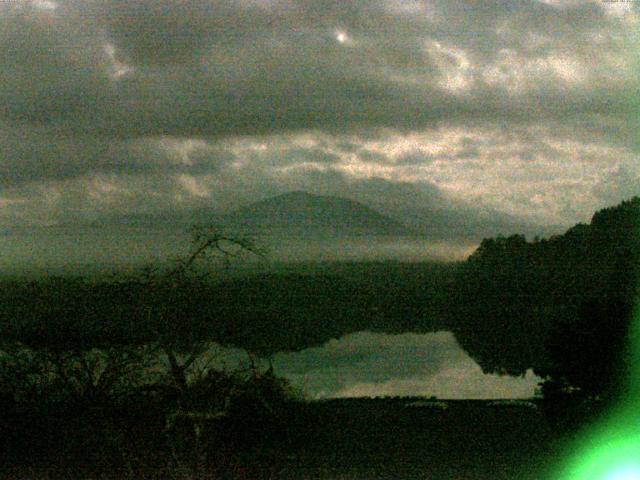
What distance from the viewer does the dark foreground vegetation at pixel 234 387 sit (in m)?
4.89

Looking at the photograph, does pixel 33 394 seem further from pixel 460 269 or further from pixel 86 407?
pixel 460 269

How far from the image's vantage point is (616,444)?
470 centimetres

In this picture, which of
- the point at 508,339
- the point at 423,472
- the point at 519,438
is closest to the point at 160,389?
the point at 423,472

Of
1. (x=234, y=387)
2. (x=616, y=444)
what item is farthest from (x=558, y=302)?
(x=234, y=387)

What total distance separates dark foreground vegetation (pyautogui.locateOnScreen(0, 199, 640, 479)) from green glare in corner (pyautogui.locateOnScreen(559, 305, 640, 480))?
0.08 meters

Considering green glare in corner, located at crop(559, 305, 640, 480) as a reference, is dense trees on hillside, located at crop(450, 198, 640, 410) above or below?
above

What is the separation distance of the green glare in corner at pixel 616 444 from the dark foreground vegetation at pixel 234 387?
0.26 feet

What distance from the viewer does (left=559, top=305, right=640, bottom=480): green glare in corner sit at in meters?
4.64

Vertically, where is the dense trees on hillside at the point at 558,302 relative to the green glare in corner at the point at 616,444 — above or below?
above

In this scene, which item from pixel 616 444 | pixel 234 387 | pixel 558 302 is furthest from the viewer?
pixel 558 302

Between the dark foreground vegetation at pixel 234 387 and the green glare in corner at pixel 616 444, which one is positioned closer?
the green glare in corner at pixel 616 444

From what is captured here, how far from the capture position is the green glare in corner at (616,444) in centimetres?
464

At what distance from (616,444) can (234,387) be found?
2777 mm

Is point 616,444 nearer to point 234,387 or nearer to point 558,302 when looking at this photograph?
point 558,302
